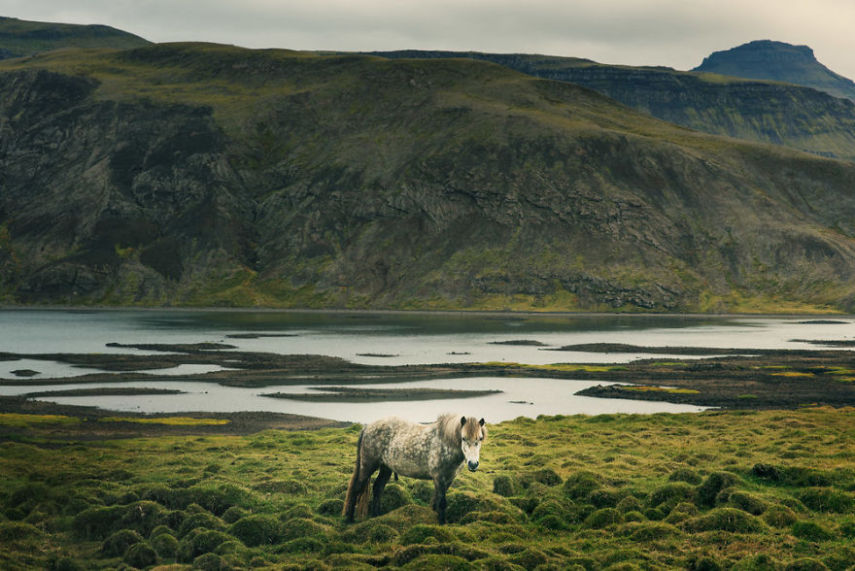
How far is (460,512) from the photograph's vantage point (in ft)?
86.2

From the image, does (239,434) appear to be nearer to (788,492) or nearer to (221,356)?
(788,492)

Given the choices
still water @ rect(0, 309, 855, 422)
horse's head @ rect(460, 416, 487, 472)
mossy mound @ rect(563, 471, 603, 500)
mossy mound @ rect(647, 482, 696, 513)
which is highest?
horse's head @ rect(460, 416, 487, 472)

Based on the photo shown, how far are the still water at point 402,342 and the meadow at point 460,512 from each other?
26.9m

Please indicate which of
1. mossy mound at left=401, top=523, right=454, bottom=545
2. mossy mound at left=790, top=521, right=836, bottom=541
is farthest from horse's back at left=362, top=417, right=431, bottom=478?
mossy mound at left=790, top=521, right=836, bottom=541

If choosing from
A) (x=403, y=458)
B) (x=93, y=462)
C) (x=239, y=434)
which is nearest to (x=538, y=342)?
(x=239, y=434)

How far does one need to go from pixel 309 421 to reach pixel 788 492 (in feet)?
125

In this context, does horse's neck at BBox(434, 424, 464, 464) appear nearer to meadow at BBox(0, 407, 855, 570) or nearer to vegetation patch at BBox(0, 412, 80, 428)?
meadow at BBox(0, 407, 855, 570)

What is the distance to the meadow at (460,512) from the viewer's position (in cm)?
2234

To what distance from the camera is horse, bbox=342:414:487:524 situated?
23484 mm

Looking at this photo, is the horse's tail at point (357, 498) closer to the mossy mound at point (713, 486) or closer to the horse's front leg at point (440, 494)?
the horse's front leg at point (440, 494)

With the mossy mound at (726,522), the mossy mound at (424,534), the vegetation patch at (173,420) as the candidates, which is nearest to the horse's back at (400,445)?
the mossy mound at (424,534)

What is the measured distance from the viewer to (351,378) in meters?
87.8

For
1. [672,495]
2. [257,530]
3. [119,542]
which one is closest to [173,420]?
[119,542]

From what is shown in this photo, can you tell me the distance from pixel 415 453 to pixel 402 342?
108m
